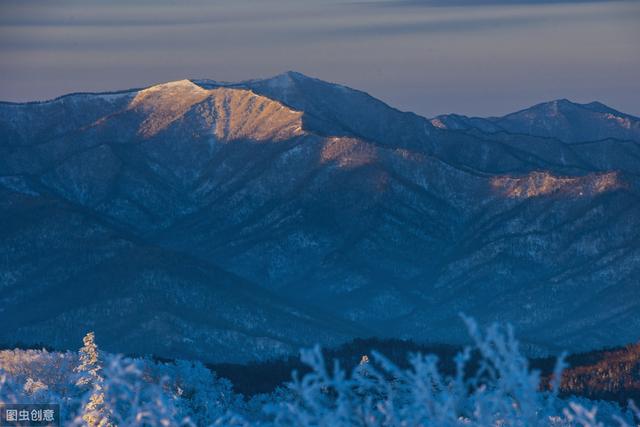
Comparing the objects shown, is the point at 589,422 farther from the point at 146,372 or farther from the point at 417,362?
the point at 146,372

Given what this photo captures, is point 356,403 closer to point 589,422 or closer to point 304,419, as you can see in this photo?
point 304,419

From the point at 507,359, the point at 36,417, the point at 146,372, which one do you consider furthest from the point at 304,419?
the point at 146,372

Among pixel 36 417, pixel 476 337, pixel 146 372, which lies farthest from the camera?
pixel 146 372

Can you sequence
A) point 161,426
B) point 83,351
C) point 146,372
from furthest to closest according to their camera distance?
1. point 146,372
2. point 83,351
3. point 161,426

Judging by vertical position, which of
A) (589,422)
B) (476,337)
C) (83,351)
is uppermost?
(83,351)

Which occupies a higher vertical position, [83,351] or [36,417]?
[83,351]

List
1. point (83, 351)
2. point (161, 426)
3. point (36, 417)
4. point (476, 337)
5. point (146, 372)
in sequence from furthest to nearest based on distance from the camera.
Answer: point (146, 372) < point (83, 351) < point (36, 417) < point (161, 426) < point (476, 337)

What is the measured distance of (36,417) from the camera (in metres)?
102

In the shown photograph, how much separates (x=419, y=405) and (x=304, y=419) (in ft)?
12.3

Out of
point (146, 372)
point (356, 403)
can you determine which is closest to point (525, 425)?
Answer: point (356, 403)

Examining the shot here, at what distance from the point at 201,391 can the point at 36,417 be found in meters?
92.2

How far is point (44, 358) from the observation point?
191m

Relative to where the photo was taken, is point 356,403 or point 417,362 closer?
point 417,362

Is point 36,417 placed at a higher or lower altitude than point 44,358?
lower
